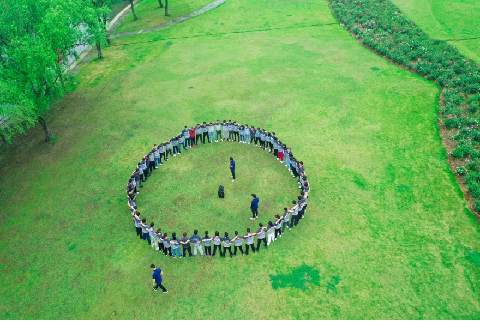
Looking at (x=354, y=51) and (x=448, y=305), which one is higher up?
(x=354, y=51)

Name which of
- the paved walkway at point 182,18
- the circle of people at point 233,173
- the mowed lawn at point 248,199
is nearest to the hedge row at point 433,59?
the mowed lawn at point 248,199

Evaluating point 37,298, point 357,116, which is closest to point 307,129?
point 357,116

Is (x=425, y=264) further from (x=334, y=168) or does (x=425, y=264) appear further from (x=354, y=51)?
(x=354, y=51)

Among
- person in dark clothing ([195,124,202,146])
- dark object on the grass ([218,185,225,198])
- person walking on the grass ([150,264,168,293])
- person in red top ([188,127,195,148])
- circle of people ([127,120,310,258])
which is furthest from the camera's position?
person in dark clothing ([195,124,202,146])

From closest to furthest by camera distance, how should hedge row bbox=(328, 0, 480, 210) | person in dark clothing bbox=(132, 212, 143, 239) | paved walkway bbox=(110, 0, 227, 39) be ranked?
person in dark clothing bbox=(132, 212, 143, 239) → hedge row bbox=(328, 0, 480, 210) → paved walkway bbox=(110, 0, 227, 39)

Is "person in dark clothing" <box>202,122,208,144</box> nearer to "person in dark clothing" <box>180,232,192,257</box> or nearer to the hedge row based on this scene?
"person in dark clothing" <box>180,232,192,257</box>

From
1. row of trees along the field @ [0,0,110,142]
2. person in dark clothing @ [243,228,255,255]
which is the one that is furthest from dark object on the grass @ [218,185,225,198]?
row of trees along the field @ [0,0,110,142]

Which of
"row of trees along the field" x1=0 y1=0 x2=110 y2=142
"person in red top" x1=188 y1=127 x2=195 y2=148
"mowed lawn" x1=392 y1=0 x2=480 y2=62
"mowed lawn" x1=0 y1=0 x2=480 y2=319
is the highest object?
"row of trees along the field" x1=0 y1=0 x2=110 y2=142
